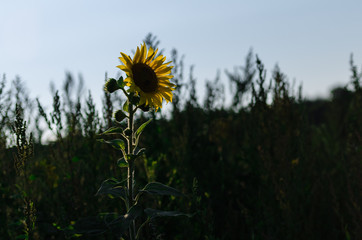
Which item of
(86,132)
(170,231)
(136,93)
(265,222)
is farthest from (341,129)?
(136,93)

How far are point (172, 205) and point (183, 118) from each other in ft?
3.96

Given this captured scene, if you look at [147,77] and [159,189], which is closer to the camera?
[159,189]

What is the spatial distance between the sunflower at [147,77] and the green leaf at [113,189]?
37cm

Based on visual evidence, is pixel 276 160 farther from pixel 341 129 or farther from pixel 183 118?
pixel 341 129

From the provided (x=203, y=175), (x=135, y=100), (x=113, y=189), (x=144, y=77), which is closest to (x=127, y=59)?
(x=144, y=77)

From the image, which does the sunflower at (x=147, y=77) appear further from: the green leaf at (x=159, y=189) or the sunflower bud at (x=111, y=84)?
the green leaf at (x=159, y=189)

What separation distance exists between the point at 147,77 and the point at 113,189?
54 cm

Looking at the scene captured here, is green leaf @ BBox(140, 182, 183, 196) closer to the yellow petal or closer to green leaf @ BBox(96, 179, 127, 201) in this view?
green leaf @ BBox(96, 179, 127, 201)

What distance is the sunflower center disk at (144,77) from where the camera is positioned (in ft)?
5.14

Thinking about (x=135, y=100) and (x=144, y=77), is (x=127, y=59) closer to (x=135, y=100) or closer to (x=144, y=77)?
(x=144, y=77)

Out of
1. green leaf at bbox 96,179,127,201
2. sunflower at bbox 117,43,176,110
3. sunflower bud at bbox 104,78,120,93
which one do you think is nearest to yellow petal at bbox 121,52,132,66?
sunflower at bbox 117,43,176,110

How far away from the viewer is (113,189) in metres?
1.51

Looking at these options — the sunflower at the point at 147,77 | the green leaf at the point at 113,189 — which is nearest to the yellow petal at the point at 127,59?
the sunflower at the point at 147,77

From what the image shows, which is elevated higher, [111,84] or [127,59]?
[127,59]
